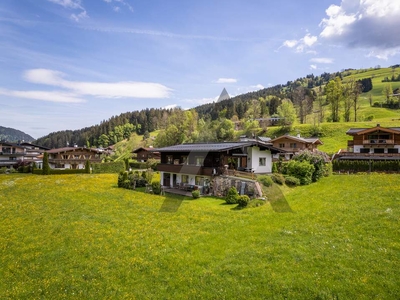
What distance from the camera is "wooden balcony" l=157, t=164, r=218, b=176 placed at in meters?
30.6

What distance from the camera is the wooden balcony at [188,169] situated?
3059cm

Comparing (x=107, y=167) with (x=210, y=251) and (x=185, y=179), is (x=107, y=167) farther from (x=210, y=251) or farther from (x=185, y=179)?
(x=210, y=251)

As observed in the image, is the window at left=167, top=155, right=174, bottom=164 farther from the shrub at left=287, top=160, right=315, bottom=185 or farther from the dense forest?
the dense forest

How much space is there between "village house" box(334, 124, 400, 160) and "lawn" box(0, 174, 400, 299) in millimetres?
28821

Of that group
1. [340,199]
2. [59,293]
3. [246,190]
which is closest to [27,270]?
[59,293]

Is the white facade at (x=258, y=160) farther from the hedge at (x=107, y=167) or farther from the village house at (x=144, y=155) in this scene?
the village house at (x=144, y=155)

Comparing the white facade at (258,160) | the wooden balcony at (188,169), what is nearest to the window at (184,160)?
the wooden balcony at (188,169)

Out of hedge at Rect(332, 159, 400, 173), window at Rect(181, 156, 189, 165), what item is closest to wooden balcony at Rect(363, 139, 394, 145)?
hedge at Rect(332, 159, 400, 173)

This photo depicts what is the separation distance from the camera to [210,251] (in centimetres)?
1405

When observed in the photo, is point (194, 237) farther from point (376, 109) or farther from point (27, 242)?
point (376, 109)

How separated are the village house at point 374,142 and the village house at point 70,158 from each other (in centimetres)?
6583

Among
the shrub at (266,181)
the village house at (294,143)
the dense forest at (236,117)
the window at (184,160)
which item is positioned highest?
the dense forest at (236,117)

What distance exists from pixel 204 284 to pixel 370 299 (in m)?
6.58

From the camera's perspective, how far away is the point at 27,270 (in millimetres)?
13227
